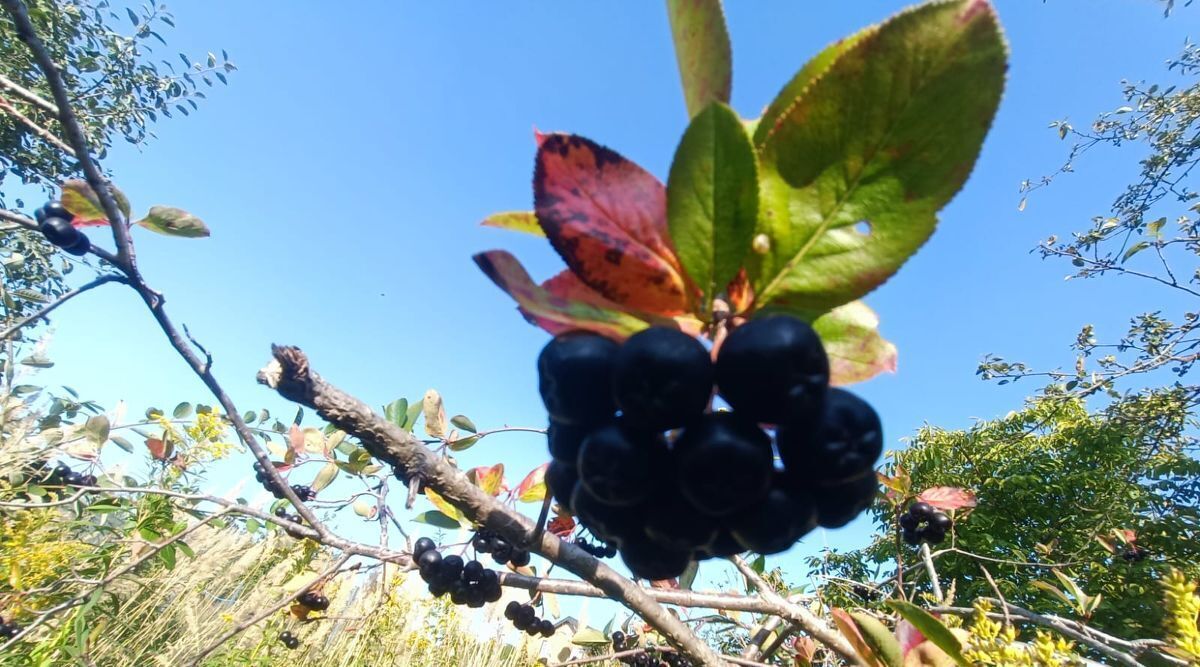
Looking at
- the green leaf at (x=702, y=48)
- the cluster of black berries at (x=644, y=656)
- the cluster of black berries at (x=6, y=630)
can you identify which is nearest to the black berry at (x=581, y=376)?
the green leaf at (x=702, y=48)

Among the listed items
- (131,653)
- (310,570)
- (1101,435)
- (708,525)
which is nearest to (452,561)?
(310,570)

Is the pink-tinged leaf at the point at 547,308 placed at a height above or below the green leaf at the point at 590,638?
below

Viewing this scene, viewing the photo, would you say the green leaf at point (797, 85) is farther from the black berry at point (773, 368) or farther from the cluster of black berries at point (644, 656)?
the cluster of black berries at point (644, 656)

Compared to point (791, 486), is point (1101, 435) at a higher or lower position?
higher

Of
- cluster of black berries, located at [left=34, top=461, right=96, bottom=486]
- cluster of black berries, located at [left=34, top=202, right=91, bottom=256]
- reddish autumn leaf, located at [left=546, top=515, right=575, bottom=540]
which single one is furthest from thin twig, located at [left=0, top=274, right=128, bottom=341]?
cluster of black berries, located at [left=34, top=461, right=96, bottom=486]

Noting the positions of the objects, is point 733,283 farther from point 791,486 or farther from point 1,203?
point 1,203
